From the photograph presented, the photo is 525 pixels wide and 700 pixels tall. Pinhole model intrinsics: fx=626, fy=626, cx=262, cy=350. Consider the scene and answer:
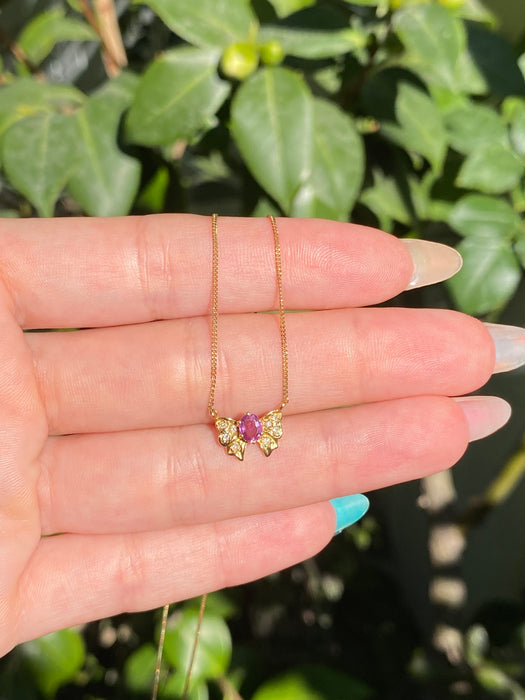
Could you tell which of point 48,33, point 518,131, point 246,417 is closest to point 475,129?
point 518,131

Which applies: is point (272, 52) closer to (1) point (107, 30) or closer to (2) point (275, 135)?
(2) point (275, 135)

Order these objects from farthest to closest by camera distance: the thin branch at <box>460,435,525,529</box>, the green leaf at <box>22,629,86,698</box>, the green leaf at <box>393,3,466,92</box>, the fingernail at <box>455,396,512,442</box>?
1. the thin branch at <box>460,435,525,529</box>
2. the green leaf at <box>22,629,86,698</box>
3. the fingernail at <box>455,396,512,442</box>
4. the green leaf at <box>393,3,466,92</box>

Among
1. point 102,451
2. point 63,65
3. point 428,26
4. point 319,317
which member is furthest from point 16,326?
point 63,65

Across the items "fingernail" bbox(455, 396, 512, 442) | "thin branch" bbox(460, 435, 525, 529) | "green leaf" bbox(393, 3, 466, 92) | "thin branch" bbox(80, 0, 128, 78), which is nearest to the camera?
"green leaf" bbox(393, 3, 466, 92)

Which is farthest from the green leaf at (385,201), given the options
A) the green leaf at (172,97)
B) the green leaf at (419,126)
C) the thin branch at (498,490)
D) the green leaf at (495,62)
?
the thin branch at (498,490)

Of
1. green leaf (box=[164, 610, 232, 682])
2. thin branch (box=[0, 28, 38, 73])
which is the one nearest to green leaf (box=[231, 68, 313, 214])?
thin branch (box=[0, 28, 38, 73])

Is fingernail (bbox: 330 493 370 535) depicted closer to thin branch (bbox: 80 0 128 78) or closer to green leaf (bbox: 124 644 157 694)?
green leaf (bbox: 124 644 157 694)

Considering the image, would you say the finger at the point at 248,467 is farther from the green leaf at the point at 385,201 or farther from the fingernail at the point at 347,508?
the green leaf at the point at 385,201

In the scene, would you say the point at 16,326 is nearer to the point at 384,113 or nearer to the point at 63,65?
the point at 384,113
